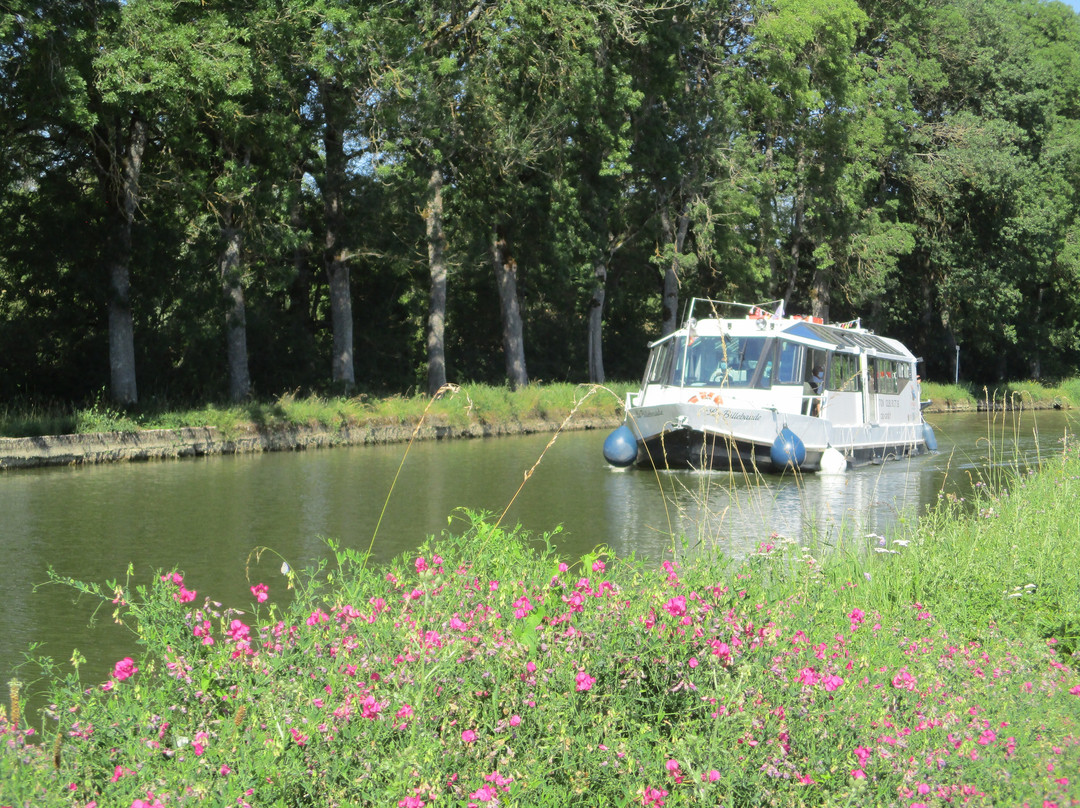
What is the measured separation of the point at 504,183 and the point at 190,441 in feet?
46.8

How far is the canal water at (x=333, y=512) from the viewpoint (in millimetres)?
9797

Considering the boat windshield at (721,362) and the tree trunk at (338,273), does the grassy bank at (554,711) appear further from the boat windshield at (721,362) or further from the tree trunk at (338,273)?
the tree trunk at (338,273)

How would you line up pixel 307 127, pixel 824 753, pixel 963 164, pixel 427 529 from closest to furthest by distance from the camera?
pixel 824 753
pixel 427 529
pixel 307 127
pixel 963 164

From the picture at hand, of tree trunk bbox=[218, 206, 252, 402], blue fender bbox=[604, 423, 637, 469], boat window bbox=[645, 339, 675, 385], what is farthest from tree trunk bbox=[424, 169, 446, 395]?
blue fender bbox=[604, 423, 637, 469]

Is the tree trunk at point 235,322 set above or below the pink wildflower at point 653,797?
above

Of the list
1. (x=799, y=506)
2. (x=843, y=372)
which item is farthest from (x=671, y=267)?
(x=799, y=506)

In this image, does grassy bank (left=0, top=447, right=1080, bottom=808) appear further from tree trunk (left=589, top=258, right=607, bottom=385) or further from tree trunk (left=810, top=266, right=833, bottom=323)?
tree trunk (left=810, top=266, right=833, bottom=323)

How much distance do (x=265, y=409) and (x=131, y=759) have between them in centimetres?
2243

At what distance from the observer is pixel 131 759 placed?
425cm

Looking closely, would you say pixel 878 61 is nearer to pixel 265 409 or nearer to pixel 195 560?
pixel 265 409

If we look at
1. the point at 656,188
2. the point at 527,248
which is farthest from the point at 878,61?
the point at 527,248

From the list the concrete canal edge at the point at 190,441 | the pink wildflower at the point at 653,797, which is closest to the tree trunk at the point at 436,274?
the concrete canal edge at the point at 190,441

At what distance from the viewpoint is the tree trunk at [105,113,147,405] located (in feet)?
81.0

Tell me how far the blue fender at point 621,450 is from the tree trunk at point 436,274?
11.4 m
